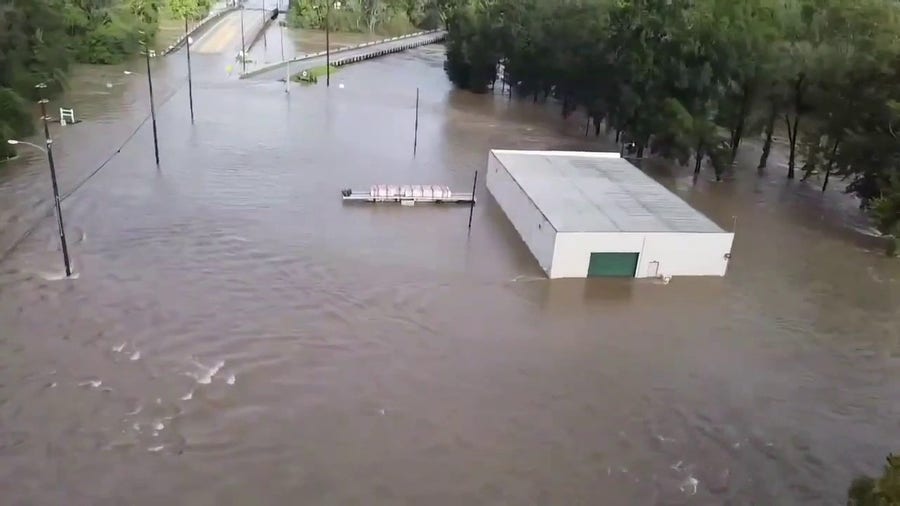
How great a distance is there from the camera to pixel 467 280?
25.0 m

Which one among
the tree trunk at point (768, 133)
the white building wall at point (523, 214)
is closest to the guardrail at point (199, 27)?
the white building wall at point (523, 214)

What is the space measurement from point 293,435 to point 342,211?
14.8 metres

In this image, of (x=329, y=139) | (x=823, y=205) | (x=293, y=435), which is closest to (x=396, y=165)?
(x=329, y=139)

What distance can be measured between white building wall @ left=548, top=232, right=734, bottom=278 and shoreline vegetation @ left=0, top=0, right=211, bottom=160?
2535cm

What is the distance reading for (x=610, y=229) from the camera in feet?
84.0

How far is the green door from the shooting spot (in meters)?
25.5

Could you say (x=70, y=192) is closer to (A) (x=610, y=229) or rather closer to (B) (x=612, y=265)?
(A) (x=610, y=229)

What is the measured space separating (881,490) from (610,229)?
16.3 meters

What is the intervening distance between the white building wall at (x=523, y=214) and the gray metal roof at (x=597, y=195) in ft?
0.93

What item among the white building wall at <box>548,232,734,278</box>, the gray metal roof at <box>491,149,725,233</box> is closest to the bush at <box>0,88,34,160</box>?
the gray metal roof at <box>491,149,725,233</box>

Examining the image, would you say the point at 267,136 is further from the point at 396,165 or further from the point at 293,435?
the point at 293,435

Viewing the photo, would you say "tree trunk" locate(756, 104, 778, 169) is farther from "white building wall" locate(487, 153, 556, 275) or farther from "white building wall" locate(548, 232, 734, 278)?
"white building wall" locate(548, 232, 734, 278)

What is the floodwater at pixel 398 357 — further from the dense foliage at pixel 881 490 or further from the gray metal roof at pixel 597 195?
the dense foliage at pixel 881 490

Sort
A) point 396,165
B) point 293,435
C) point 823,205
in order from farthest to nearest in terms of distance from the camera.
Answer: point 396,165, point 823,205, point 293,435
